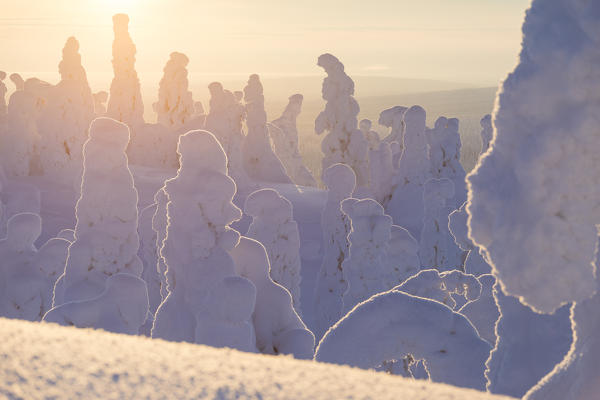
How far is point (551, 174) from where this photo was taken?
2574 mm

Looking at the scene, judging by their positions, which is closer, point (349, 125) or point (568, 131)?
point (568, 131)

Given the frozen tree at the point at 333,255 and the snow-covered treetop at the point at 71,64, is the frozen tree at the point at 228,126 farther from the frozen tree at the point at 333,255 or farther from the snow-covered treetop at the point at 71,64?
the frozen tree at the point at 333,255

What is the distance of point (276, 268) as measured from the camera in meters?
12.0

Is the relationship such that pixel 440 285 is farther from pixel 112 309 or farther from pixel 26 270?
pixel 26 270

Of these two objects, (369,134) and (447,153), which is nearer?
(447,153)

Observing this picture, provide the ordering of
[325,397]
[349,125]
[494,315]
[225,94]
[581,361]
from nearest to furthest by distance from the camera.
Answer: [325,397]
[581,361]
[494,315]
[225,94]
[349,125]

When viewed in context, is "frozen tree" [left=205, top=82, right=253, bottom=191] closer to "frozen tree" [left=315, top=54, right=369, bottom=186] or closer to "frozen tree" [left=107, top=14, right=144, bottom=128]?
"frozen tree" [left=315, top=54, right=369, bottom=186]

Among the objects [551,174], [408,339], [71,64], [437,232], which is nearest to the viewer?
[551,174]

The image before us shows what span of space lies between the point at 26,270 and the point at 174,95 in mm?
20809

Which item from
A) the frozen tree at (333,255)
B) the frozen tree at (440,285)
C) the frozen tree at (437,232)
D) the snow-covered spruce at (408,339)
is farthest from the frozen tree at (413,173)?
the snow-covered spruce at (408,339)

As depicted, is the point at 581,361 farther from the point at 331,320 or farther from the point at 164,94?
the point at 164,94

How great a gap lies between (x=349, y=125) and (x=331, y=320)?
48.8 feet

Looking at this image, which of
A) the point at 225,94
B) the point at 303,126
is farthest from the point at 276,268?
the point at 303,126

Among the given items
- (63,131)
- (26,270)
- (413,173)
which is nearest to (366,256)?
(26,270)
